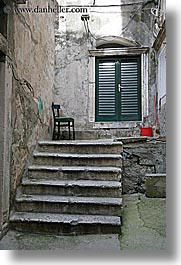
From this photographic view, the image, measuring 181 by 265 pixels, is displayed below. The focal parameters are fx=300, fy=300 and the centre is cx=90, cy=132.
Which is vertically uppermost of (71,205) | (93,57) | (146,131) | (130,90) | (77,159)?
(93,57)

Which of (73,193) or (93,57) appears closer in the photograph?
(73,193)

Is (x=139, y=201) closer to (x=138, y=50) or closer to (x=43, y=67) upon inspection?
(x=43, y=67)

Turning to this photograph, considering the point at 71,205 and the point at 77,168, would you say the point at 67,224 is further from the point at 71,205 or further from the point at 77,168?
the point at 77,168

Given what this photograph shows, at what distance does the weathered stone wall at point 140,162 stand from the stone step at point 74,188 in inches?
24.4

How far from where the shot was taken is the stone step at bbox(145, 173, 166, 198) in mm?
2406

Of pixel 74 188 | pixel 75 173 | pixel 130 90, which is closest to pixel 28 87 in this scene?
pixel 75 173

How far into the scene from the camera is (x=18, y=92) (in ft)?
6.90

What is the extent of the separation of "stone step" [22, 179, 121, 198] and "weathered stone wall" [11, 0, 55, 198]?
0.12m

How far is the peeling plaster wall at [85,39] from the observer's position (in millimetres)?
4402

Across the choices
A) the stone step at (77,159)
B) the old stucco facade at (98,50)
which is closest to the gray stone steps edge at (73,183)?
the stone step at (77,159)

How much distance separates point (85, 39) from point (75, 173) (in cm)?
283

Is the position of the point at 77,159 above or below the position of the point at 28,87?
below

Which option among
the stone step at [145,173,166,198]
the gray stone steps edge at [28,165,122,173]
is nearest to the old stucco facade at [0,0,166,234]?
the gray stone steps edge at [28,165,122,173]

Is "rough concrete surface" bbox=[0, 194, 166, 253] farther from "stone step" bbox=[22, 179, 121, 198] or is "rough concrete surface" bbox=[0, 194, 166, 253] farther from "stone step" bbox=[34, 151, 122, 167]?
"stone step" bbox=[34, 151, 122, 167]
